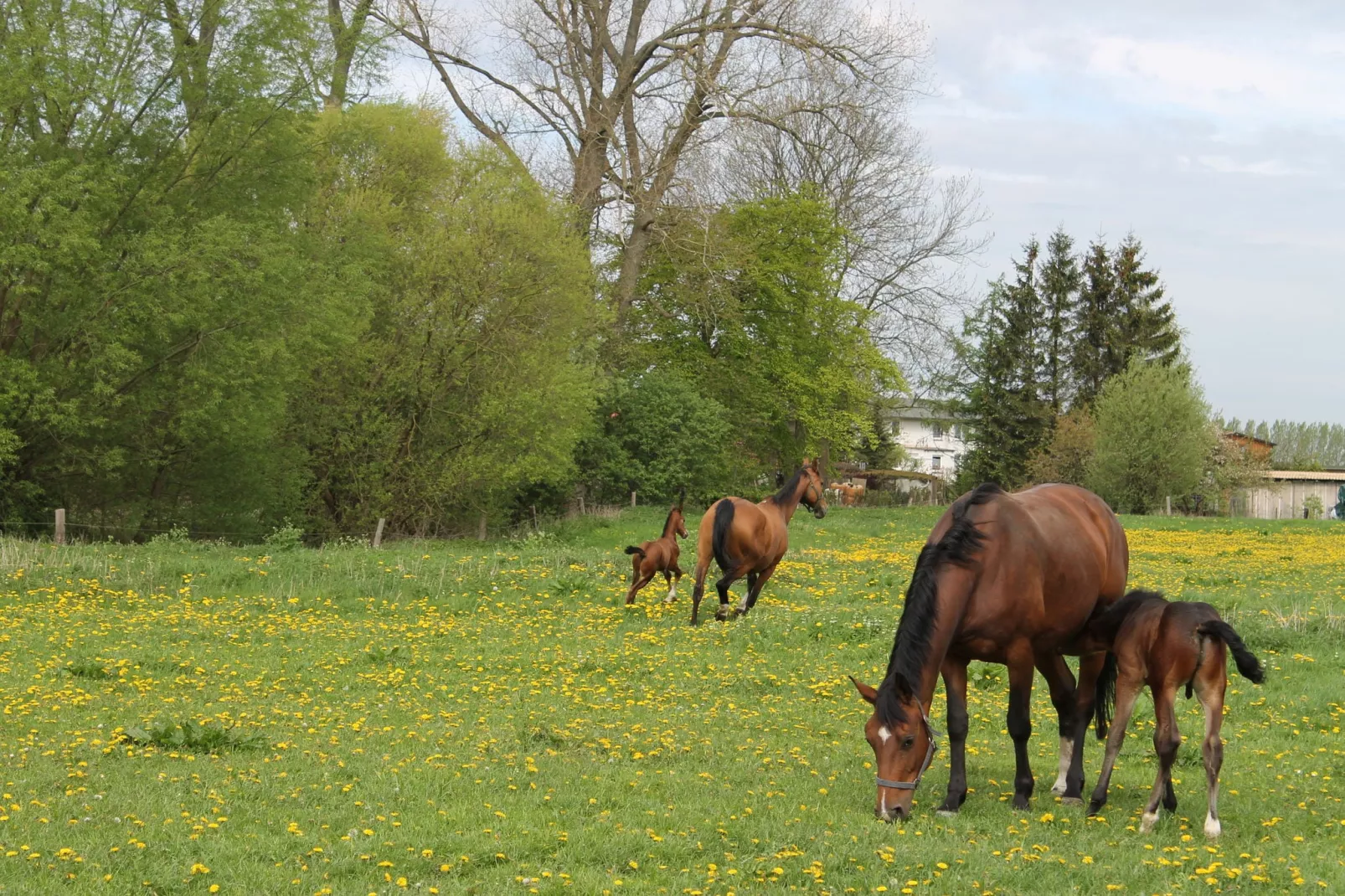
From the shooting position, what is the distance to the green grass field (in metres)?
6.40

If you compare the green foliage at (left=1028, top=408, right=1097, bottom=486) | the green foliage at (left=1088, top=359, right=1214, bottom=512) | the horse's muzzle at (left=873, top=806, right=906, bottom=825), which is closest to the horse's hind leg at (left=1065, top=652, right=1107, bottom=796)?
the horse's muzzle at (left=873, top=806, right=906, bottom=825)

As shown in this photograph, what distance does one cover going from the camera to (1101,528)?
9766 millimetres

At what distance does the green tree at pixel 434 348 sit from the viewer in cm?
2988

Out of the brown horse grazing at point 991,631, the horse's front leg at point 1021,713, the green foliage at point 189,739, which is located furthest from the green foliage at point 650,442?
the horse's front leg at point 1021,713

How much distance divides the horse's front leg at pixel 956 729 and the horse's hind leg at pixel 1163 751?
1.12 meters

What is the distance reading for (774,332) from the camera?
49.3 meters

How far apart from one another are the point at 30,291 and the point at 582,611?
12531mm

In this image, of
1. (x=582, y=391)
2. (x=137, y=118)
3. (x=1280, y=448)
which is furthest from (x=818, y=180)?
(x=1280, y=448)

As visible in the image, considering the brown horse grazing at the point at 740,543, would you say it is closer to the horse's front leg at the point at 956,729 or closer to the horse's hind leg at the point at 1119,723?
the horse's front leg at the point at 956,729

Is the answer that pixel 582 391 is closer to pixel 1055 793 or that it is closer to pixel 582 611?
pixel 582 611

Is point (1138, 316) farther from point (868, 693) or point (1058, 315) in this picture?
point (868, 693)

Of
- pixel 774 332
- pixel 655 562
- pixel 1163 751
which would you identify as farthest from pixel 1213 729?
pixel 774 332

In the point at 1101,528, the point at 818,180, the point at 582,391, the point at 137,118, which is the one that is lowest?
the point at 1101,528

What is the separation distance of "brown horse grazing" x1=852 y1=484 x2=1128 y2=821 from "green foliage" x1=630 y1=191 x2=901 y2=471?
37681 mm
